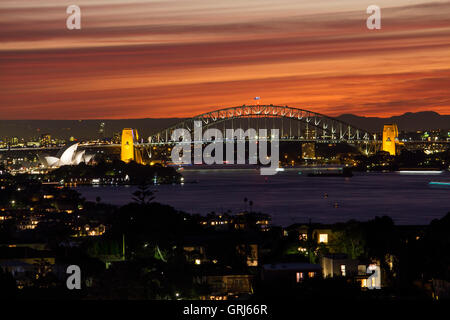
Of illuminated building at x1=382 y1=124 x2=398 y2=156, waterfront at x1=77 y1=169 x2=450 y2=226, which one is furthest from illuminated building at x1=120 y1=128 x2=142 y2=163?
illuminated building at x1=382 y1=124 x2=398 y2=156

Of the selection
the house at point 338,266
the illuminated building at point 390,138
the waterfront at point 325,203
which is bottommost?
the house at point 338,266

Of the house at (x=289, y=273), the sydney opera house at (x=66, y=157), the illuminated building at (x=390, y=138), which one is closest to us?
the house at (x=289, y=273)

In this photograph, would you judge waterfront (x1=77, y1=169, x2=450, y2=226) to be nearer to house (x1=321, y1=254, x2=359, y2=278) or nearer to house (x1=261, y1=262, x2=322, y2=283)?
house (x1=321, y1=254, x2=359, y2=278)

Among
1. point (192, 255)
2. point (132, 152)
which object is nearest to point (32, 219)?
point (192, 255)

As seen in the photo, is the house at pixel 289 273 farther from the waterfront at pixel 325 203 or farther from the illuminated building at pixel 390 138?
the illuminated building at pixel 390 138

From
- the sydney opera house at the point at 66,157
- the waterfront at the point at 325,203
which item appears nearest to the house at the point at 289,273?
the waterfront at the point at 325,203

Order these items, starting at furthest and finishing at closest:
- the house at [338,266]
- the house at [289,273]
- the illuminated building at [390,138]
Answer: the illuminated building at [390,138]
the house at [338,266]
the house at [289,273]
